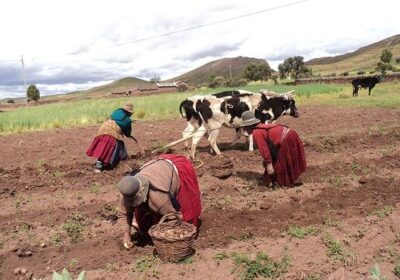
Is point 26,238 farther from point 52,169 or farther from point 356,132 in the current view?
point 356,132

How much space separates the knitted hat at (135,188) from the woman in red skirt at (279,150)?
8.89 feet

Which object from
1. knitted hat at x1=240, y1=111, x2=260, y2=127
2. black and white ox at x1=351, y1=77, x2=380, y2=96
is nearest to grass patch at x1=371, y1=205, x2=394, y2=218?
knitted hat at x1=240, y1=111, x2=260, y2=127

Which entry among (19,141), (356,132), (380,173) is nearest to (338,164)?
(380,173)

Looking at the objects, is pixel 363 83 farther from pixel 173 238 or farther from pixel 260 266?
pixel 173 238

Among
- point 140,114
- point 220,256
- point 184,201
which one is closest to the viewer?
point 220,256

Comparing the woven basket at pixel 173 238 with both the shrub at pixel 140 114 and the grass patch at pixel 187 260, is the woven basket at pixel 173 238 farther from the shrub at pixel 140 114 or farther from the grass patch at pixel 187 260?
Answer: the shrub at pixel 140 114

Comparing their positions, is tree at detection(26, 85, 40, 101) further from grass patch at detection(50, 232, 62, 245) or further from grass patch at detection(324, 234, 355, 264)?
grass patch at detection(324, 234, 355, 264)

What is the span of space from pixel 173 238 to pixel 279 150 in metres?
2.93

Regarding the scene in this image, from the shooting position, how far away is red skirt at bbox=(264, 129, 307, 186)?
23.2ft

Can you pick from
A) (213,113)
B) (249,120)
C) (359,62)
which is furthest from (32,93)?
(359,62)

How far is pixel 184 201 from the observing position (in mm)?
5301

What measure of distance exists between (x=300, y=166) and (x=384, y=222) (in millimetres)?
1774

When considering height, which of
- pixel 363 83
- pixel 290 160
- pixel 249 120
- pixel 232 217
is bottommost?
pixel 232 217

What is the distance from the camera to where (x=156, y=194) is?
4953 mm
